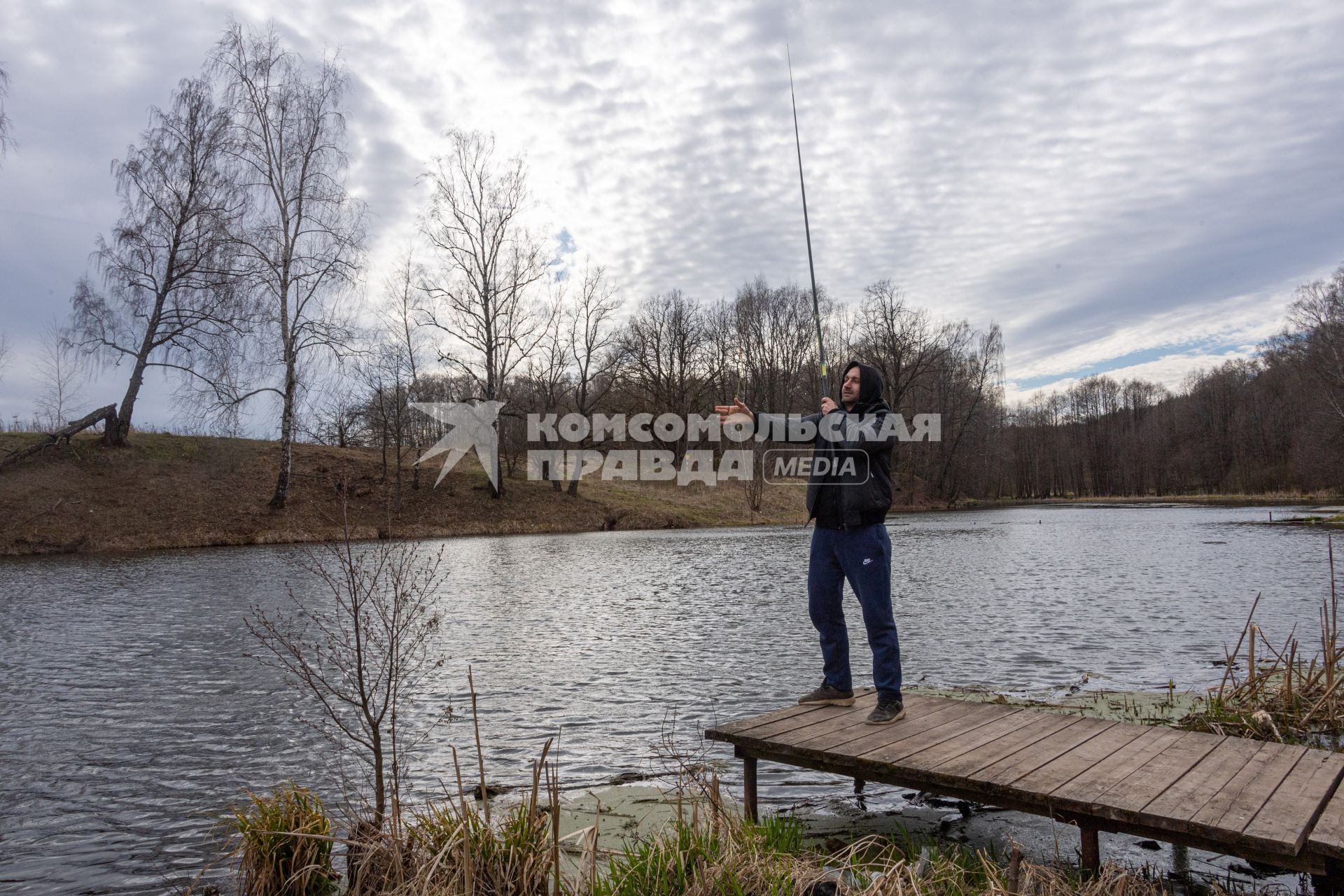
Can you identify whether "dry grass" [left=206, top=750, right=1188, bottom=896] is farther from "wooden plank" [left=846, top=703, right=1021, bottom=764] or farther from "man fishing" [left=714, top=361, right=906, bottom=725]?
"man fishing" [left=714, top=361, right=906, bottom=725]

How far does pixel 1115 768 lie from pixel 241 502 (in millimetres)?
30726

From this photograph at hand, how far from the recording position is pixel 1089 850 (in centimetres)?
374

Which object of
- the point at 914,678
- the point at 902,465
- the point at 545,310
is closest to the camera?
the point at 914,678

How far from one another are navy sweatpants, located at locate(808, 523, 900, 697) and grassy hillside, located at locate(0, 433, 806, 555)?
22.0 meters

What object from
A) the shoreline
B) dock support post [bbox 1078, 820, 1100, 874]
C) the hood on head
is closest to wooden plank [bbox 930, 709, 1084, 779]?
dock support post [bbox 1078, 820, 1100, 874]

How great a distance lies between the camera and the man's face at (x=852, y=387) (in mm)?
5180

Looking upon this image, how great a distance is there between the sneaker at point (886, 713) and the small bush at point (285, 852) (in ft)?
9.96

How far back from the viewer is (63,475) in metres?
27.2

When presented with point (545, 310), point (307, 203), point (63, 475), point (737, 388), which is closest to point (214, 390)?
point (63, 475)

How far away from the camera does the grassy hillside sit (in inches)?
995

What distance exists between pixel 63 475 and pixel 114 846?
92.8 ft

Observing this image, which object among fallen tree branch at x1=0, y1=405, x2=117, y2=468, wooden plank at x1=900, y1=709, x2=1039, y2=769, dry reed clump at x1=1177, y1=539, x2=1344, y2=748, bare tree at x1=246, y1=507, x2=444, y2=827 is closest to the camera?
wooden plank at x1=900, y1=709, x2=1039, y2=769

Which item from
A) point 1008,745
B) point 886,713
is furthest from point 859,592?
point 1008,745

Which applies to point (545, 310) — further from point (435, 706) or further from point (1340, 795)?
point (1340, 795)
